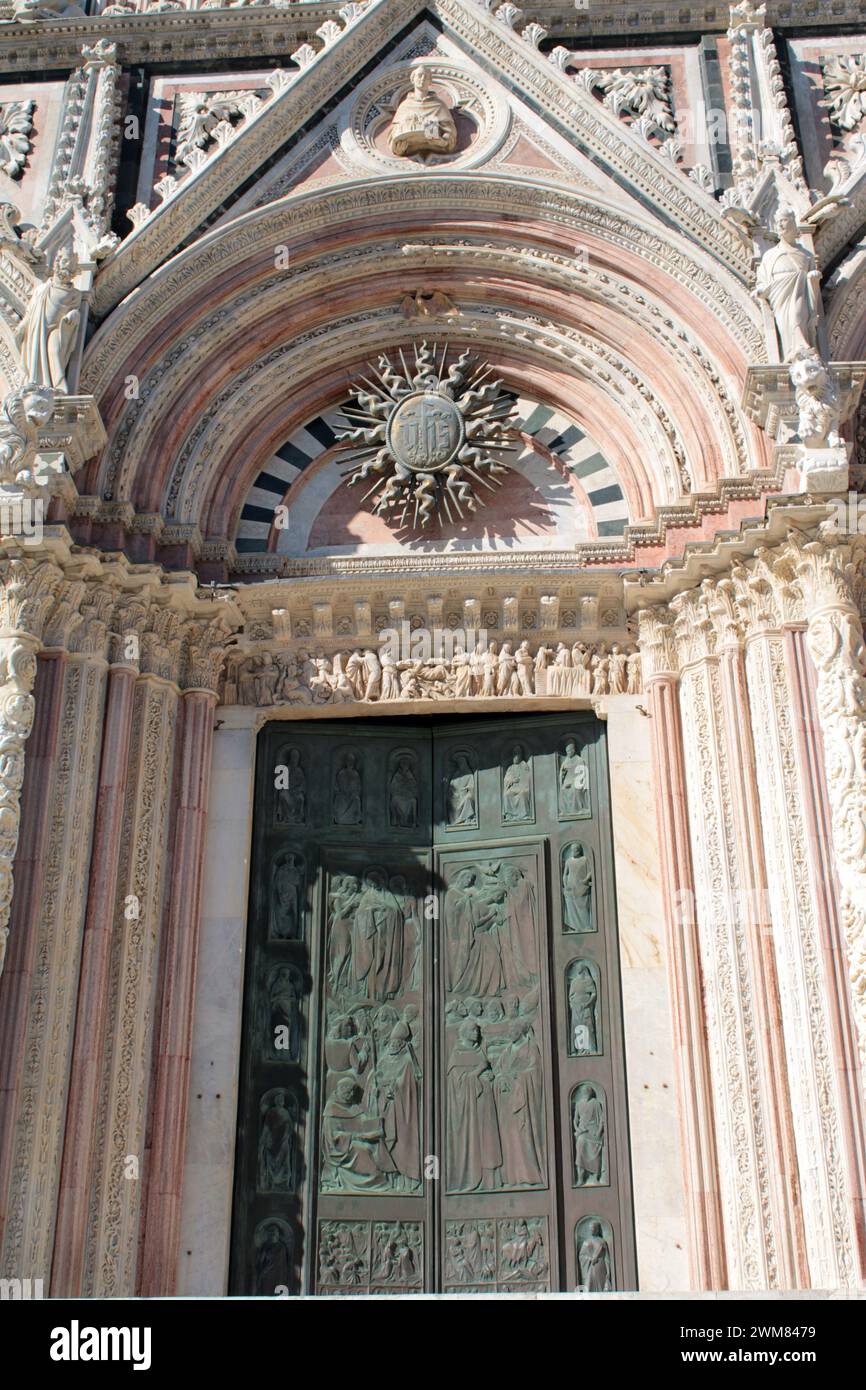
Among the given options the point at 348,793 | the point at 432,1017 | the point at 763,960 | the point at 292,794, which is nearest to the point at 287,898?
the point at 292,794

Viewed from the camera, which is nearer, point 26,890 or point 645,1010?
point 26,890

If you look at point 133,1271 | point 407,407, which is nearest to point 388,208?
point 407,407

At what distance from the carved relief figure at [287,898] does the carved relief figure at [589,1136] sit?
223cm

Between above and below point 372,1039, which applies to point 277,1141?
below

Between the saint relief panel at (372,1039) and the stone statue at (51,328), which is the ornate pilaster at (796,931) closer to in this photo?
the saint relief panel at (372,1039)

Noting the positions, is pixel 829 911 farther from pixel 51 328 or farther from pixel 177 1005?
pixel 51 328

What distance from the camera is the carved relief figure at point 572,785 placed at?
40.1ft

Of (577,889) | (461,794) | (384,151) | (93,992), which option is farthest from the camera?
(384,151)

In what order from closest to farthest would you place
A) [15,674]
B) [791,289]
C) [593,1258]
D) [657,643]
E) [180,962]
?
[593,1258] → [15,674] → [180,962] → [657,643] → [791,289]

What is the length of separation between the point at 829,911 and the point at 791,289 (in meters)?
4.75

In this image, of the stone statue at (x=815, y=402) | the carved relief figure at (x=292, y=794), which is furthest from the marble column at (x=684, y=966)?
the carved relief figure at (x=292, y=794)

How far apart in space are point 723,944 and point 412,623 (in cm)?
341

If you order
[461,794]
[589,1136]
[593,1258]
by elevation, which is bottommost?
[593,1258]

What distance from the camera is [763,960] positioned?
10781 millimetres
